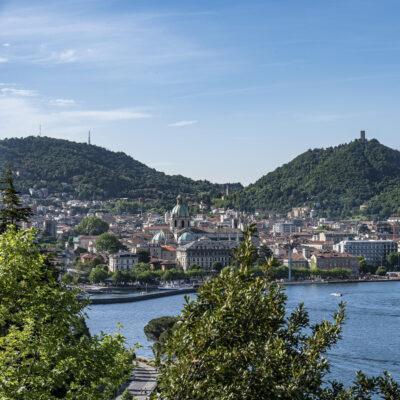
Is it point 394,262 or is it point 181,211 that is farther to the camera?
point 181,211

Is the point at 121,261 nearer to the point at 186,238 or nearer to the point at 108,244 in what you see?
the point at 108,244

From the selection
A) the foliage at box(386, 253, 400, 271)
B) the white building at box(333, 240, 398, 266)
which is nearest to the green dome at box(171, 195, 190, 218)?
the white building at box(333, 240, 398, 266)

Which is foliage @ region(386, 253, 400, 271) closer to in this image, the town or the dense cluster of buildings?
the town

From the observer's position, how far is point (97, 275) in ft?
161

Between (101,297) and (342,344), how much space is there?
18.9m

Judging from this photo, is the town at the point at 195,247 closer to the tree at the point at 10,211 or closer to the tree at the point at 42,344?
the tree at the point at 10,211

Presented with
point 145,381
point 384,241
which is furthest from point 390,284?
point 145,381

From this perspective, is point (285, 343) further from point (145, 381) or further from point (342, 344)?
point (342, 344)

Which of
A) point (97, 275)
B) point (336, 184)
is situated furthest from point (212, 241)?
point (336, 184)

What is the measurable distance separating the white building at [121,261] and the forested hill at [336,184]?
54417mm

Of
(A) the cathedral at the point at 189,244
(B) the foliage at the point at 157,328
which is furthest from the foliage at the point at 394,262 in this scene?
(B) the foliage at the point at 157,328

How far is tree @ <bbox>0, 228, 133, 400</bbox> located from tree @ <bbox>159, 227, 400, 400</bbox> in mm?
1038

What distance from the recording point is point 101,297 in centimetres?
4228

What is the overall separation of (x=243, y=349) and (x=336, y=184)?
371 feet
